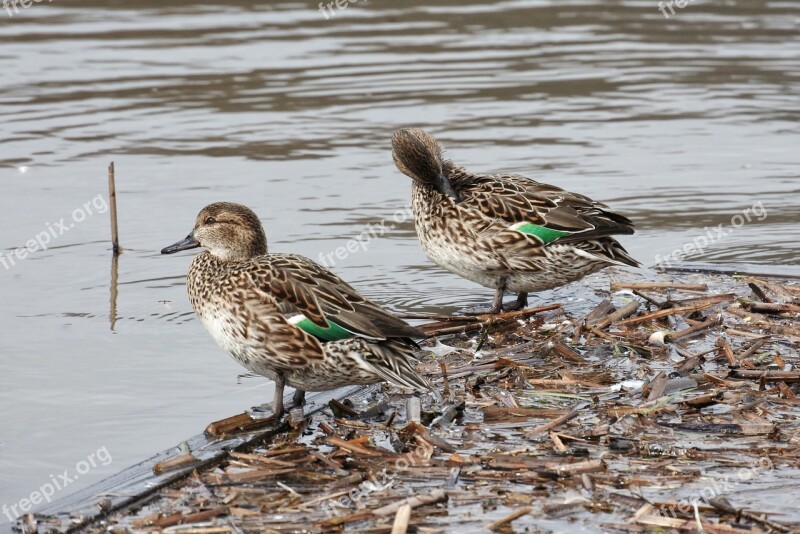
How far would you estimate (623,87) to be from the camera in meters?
17.5

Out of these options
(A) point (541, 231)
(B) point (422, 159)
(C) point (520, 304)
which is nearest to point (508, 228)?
(A) point (541, 231)

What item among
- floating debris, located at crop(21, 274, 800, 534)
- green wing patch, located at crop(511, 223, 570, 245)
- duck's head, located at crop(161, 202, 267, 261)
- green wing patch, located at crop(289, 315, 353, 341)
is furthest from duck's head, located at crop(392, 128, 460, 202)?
green wing patch, located at crop(289, 315, 353, 341)

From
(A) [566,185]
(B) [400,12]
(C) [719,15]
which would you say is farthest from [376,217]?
(C) [719,15]

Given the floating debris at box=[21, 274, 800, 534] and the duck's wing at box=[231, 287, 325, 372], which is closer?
the floating debris at box=[21, 274, 800, 534]

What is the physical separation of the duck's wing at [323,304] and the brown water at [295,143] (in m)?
0.89

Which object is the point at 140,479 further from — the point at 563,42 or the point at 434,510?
the point at 563,42

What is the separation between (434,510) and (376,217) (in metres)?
6.62

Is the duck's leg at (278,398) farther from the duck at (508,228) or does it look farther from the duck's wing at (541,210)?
the duck's wing at (541,210)

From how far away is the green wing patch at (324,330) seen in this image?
22.6ft

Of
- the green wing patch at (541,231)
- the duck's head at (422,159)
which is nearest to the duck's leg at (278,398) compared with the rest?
the green wing patch at (541,231)

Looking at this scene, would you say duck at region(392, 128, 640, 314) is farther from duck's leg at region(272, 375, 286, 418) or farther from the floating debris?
duck's leg at region(272, 375, 286, 418)

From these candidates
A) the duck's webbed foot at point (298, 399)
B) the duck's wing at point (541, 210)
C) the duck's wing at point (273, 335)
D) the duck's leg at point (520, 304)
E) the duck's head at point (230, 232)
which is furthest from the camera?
the duck's leg at point (520, 304)

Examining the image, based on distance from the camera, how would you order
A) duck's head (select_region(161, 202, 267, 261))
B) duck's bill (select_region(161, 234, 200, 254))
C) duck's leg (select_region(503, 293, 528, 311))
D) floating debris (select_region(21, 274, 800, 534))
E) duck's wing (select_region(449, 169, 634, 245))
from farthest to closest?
duck's leg (select_region(503, 293, 528, 311)) < duck's wing (select_region(449, 169, 634, 245)) < duck's bill (select_region(161, 234, 200, 254)) < duck's head (select_region(161, 202, 267, 261)) < floating debris (select_region(21, 274, 800, 534))

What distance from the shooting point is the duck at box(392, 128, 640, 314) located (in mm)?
8828
